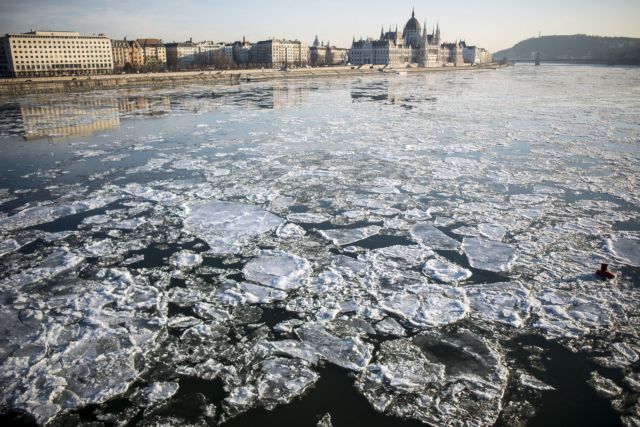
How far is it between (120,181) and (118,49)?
11805 cm

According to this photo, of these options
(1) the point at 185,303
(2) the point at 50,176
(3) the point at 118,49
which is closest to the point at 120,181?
(2) the point at 50,176

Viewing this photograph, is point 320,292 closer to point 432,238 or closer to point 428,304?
point 428,304

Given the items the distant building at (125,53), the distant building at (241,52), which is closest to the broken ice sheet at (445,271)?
the distant building at (125,53)

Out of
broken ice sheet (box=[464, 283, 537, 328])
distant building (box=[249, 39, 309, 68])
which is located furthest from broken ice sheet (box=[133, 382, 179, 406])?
distant building (box=[249, 39, 309, 68])

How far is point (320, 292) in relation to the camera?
553 cm

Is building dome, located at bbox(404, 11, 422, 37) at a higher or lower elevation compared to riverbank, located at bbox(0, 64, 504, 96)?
higher

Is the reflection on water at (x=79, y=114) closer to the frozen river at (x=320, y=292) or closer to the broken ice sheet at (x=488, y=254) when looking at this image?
the frozen river at (x=320, y=292)

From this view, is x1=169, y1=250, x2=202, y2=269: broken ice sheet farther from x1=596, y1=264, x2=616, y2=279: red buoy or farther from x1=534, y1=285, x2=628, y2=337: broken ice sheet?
x1=596, y1=264, x2=616, y2=279: red buoy

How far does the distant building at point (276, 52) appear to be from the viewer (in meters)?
121

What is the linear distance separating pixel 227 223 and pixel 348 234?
218 cm

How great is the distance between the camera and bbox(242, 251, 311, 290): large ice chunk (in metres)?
5.78

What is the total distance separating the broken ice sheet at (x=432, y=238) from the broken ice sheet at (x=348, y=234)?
0.68 m

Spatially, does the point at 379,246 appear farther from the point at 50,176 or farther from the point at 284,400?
the point at 50,176

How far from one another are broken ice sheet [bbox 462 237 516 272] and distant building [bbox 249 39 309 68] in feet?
388
